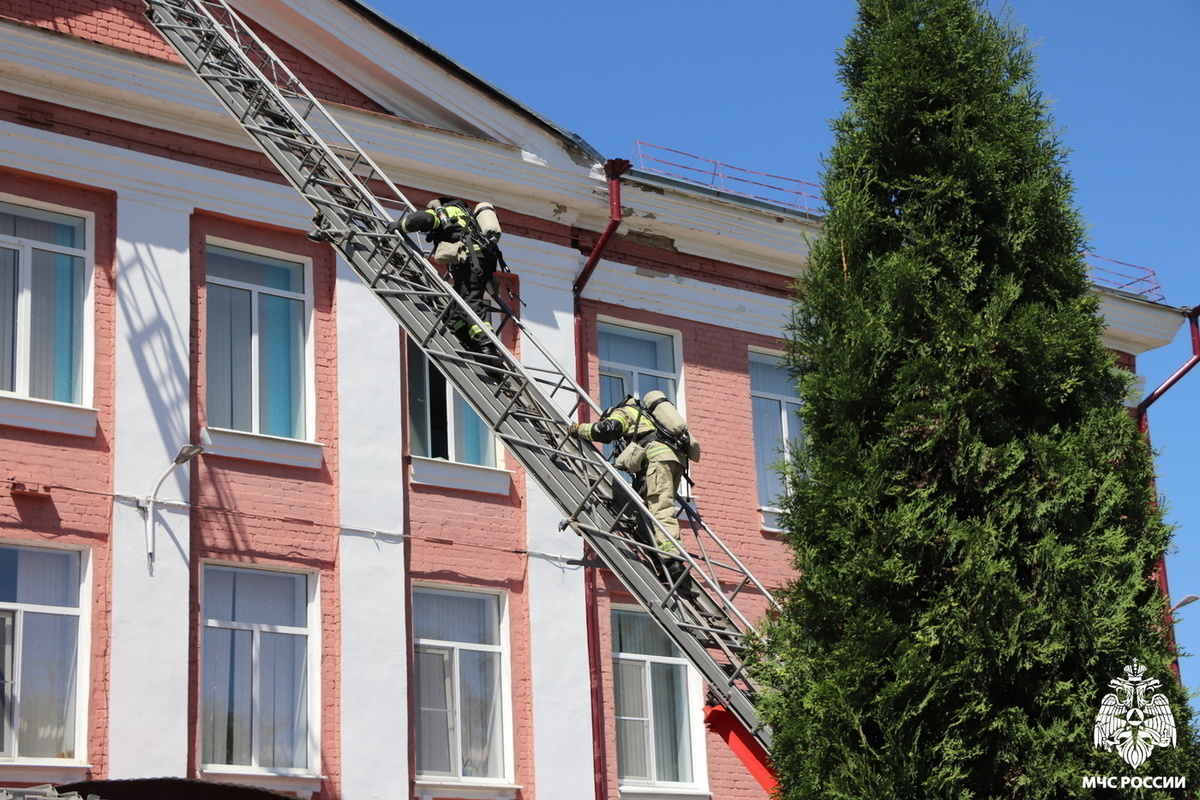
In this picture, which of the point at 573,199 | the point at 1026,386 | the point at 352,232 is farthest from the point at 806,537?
the point at 573,199

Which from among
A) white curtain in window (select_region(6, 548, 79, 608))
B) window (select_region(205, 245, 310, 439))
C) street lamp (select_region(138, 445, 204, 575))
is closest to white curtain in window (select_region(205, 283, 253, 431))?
window (select_region(205, 245, 310, 439))

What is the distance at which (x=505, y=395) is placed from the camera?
11203 mm

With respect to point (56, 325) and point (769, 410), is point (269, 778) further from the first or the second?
point (769, 410)

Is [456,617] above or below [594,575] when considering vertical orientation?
below

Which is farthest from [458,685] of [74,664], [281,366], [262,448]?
[74,664]

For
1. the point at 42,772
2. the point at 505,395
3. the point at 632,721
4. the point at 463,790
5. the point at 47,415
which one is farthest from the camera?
the point at 632,721

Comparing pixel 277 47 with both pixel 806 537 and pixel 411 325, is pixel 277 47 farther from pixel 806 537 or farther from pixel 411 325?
pixel 806 537

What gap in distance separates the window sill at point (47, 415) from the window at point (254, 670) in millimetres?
1514

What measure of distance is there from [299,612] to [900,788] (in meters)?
7.78

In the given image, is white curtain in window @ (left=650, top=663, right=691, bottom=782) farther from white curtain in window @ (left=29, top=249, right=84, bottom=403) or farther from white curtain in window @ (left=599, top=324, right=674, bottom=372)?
white curtain in window @ (left=29, top=249, right=84, bottom=403)

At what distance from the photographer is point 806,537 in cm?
852

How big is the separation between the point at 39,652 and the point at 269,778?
1.99 meters

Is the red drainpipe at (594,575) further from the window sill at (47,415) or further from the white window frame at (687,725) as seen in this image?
the window sill at (47,415)

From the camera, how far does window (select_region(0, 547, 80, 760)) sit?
1308 cm
